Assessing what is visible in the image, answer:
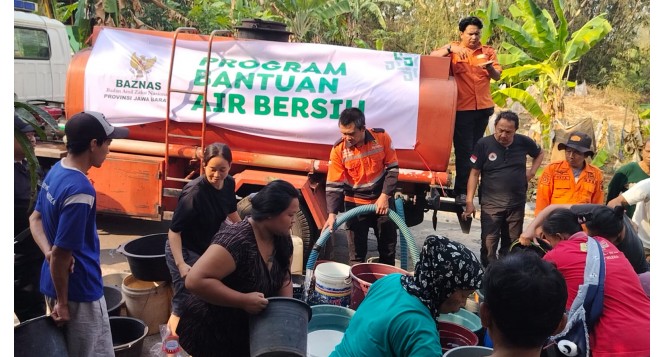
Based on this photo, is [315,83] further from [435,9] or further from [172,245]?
[435,9]

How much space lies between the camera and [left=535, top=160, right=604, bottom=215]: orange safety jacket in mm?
4969

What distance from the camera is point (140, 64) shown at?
20.1 ft

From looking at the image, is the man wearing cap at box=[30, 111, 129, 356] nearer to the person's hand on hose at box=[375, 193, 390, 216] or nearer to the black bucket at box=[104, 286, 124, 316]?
the black bucket at box=[104, 286, 124, 316]

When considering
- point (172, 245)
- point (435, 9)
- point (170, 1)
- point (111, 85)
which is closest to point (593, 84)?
point (435, 9)

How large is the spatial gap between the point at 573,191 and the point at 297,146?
2800mm

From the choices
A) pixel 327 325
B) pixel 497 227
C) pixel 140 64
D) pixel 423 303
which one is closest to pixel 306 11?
pixel 140 64

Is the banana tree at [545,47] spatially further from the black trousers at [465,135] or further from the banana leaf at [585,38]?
the black trousers at [465,135]

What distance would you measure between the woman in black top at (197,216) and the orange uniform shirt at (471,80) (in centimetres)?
311

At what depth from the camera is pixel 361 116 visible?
4906mm

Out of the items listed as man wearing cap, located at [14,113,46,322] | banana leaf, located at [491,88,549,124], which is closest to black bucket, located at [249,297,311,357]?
man wearing cap, located at [14,113,46,322]

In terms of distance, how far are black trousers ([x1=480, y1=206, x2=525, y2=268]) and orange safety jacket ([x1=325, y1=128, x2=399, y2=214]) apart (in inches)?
41.2

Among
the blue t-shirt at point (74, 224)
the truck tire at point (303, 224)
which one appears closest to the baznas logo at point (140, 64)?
the truck tire at point (303, 224)

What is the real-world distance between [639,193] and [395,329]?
3430 millimetres

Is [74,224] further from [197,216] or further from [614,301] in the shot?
[614,301]
